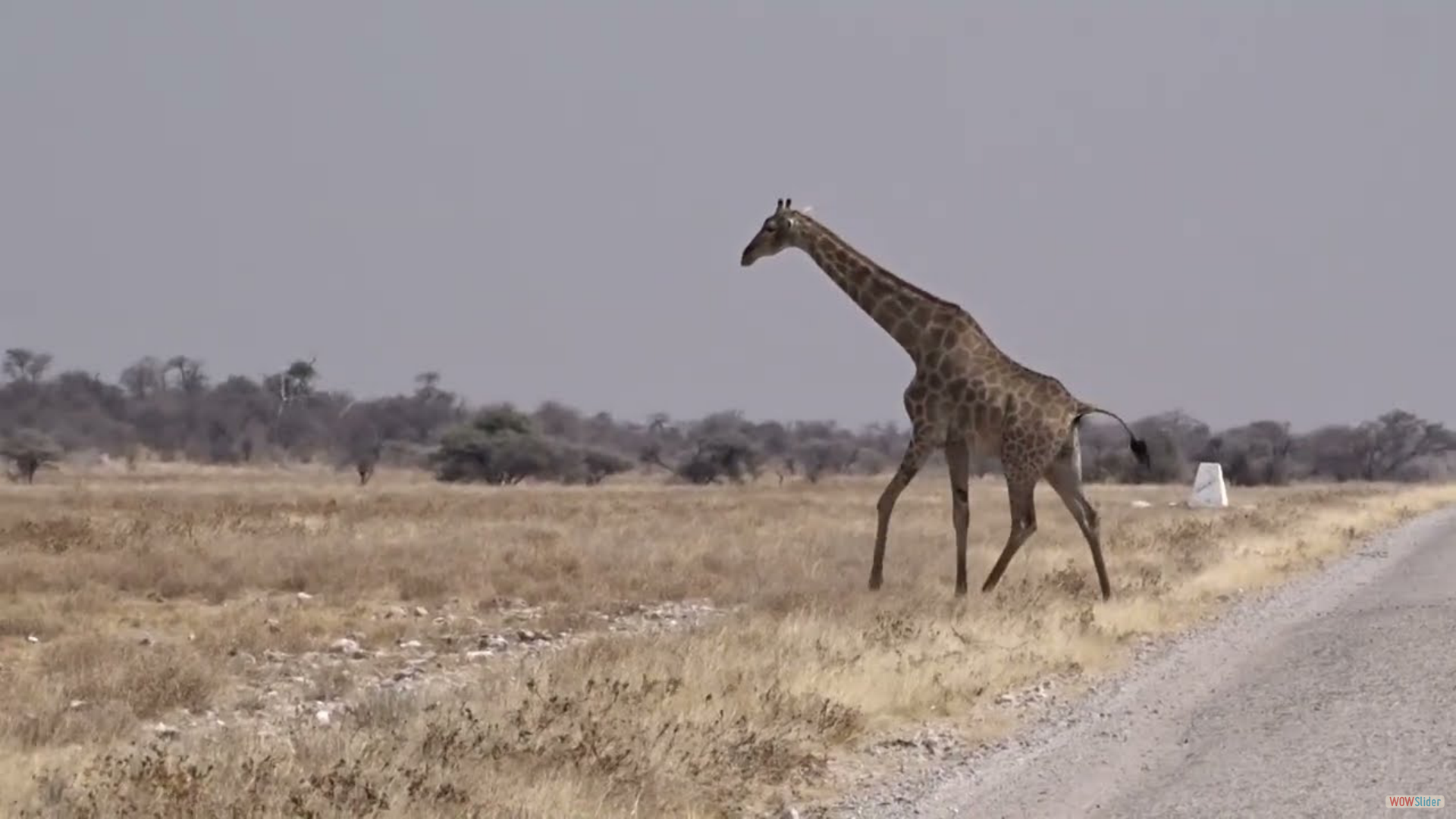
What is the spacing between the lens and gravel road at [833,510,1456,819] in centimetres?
826

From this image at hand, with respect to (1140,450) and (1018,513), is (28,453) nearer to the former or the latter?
(1140,450)

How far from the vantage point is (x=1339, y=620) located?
15.6 meters

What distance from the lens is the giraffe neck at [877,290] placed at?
1808 cm

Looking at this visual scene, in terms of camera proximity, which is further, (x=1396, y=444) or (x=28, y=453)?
(x=1396, y=444)

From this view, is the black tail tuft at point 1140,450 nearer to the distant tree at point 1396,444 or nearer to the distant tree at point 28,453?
the distant tree at point 28,453

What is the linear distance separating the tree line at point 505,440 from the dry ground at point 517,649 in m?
37.0

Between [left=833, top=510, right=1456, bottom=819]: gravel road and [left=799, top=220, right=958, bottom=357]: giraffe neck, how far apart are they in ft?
15.1

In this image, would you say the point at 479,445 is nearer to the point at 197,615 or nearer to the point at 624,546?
the point at 624,546

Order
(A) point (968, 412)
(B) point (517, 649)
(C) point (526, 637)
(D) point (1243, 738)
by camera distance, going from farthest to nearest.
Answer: (A) point (968, 412)
(C) point (526, 637)
(B) point (517, 649)
(D) point (1243, 738)

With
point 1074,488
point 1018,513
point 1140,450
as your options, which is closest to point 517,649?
point 1018,513

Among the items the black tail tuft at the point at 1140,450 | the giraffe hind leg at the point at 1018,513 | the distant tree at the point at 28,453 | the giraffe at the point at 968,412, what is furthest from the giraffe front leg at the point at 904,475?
the distant tree at the point at 28,453

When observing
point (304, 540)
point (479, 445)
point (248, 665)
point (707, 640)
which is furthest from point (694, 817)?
point (479, 445)

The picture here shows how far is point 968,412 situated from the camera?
57.0 feet

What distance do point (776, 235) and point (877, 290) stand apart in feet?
4.04
